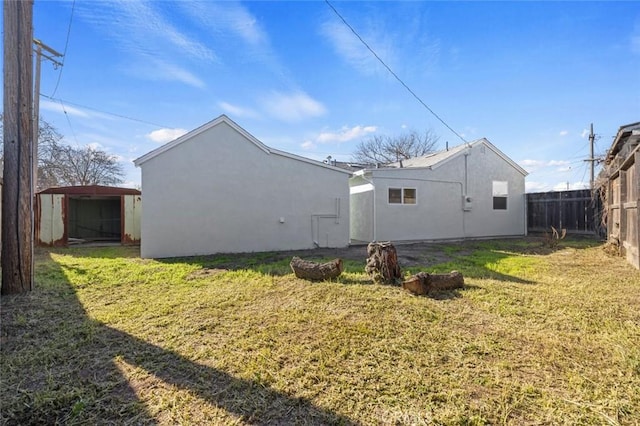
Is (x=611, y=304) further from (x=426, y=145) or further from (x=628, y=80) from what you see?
(x=426, y=145)

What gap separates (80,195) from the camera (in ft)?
35.7

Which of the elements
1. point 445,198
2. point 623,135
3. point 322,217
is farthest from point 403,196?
point 623,135

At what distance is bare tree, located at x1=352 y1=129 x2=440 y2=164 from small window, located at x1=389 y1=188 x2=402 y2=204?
15793 millimetres

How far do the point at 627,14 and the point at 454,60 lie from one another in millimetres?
3430

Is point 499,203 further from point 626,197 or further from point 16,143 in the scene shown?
point 16,143

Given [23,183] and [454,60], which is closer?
[23,183]

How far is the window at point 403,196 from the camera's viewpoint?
1126 centimetres

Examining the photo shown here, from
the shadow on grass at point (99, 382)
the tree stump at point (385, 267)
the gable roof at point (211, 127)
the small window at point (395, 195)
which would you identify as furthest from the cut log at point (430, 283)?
the small window at point (395, 195)

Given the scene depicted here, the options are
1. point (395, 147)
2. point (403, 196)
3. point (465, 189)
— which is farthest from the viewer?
point (395, 147)

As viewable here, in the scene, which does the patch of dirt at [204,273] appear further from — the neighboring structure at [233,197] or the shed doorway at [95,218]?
the shed doorway at [95,218]

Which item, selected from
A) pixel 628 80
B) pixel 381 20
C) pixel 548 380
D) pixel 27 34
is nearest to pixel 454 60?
pixel 381 20

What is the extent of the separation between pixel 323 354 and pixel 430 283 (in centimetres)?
236

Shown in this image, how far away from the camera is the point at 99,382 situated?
7.23 ft

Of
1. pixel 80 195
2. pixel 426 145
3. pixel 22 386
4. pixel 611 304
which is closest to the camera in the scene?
pixel 22 386
